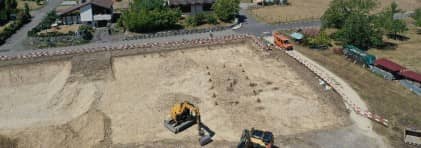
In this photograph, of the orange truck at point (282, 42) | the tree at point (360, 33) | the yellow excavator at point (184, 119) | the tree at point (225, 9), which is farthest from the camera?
the tree at point (225, 9)

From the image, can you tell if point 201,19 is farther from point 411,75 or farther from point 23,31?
point 411,75

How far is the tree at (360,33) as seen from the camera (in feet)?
173

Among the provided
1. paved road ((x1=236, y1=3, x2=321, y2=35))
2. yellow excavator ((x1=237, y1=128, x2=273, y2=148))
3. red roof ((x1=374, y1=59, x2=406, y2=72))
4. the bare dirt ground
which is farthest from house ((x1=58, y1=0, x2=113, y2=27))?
yellow excavator ((x1=237, y1=128, x2=273, y2=148))

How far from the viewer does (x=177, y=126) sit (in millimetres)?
34938

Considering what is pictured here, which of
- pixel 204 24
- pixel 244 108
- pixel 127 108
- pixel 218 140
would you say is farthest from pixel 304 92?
pixel 204 24

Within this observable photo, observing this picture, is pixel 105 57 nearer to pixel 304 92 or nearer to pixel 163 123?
pixel 163 123

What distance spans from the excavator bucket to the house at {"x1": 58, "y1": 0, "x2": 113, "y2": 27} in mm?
32409

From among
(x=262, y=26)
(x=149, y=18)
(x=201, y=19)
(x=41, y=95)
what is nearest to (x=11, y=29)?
(x=149, y=18)

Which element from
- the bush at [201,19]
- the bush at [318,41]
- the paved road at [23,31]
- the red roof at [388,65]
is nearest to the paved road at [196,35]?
the paved road at [23,31]

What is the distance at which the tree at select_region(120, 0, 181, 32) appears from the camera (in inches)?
2344

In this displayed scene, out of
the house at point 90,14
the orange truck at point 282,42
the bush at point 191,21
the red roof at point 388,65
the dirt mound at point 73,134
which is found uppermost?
the house at point 90,14

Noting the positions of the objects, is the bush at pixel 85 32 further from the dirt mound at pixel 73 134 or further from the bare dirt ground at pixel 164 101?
the dirt mound at pixel 73 134

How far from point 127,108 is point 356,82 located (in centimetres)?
2288

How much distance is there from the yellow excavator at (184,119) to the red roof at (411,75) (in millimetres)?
22001
